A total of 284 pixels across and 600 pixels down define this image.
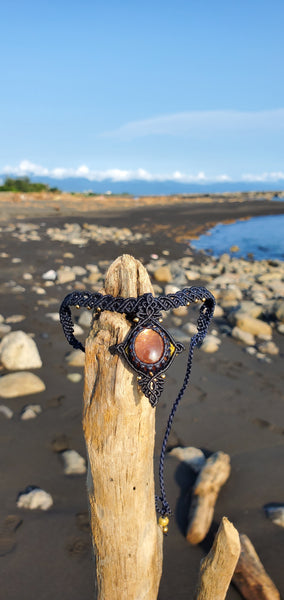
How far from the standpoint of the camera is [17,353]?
6.26m

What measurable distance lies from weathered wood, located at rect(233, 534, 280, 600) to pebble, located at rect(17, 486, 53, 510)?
1955 millimetres

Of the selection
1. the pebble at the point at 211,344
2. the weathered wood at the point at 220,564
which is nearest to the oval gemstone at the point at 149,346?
the weathered wood at the point at 220,564

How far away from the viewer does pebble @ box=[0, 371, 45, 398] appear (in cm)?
559

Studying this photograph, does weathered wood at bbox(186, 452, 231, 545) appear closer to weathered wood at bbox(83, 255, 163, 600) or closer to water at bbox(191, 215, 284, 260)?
weathered wood at bbox(83, 255, 163, 600)

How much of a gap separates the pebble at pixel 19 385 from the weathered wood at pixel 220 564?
3963 millimetres

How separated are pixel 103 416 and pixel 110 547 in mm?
880

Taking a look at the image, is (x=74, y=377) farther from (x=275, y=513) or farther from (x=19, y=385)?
(x=275, y=513)

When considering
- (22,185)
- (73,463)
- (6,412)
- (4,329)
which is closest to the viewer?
(73,463)

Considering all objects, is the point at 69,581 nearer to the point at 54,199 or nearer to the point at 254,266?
the point at 254,266

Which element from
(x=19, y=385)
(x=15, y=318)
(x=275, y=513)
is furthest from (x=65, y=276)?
(x=275, y=513)

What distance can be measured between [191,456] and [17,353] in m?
3.29

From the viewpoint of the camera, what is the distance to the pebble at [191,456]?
15.2ft

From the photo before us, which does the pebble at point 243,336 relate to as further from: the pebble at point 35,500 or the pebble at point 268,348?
the pebble at point 35,500

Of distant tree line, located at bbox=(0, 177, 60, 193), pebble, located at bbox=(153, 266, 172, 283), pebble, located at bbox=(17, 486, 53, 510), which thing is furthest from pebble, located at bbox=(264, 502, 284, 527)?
distant tree line, located at bbox=(0, 177, 60, 193)
